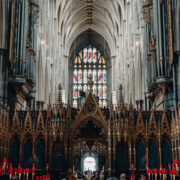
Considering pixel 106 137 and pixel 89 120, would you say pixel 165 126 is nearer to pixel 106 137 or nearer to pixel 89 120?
pixel 106 137

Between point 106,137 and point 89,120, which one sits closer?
point 106,137

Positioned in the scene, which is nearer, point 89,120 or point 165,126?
point 165,126

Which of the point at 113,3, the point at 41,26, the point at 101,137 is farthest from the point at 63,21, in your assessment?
the point at 101,137

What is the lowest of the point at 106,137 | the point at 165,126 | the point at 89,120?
the point at 106,137

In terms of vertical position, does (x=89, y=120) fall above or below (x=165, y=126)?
above

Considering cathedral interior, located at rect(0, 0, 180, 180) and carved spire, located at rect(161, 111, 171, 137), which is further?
carved spire, located at rect(161, 111, 171, 137)

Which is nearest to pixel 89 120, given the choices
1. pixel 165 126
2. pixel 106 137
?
pixel 106 137

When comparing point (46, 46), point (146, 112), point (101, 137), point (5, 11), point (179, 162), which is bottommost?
point (179, 162)

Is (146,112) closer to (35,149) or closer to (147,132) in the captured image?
(147,132)

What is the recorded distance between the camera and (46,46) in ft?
114

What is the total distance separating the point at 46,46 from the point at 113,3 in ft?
49.9

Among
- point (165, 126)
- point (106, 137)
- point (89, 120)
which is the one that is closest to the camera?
point (165, 126)

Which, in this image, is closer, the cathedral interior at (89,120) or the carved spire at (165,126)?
the cathedral interior at (89,120)

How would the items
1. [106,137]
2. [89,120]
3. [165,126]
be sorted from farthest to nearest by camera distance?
[89,120]
[106,137]
[165,126]
